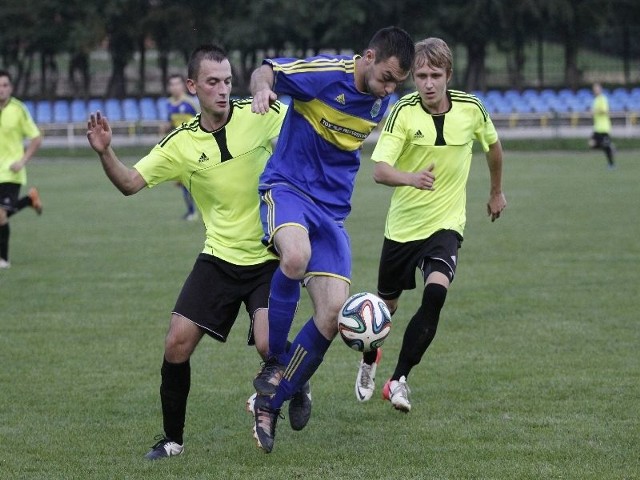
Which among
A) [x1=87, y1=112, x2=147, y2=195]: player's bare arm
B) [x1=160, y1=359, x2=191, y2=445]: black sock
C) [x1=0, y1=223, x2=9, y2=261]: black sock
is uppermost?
[x1=87, y1=112, x2=147, y2=195]: player's bare arm

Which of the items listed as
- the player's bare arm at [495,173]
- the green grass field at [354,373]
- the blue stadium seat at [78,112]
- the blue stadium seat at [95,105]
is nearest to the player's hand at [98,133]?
the green grass field at [354,373]

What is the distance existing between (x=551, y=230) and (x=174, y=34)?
33.8 metres

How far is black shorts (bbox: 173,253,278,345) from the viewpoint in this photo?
575 centimetres

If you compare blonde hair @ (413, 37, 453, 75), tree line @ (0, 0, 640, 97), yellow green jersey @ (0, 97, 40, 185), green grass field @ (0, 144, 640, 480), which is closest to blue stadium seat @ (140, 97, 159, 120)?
tree line @ (0, 0, 640, 97)

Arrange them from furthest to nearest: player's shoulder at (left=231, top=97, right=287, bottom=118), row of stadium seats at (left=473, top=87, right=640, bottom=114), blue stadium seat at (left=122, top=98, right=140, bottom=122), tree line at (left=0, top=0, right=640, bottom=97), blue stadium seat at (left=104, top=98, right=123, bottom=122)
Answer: tree line at (left=0, top=0, right=640, bottom=97)
blue stadium seat at (left=104, top=98, right=123, bottom=122)
blue stadium seat at (left=122, top=98, right=140, bottom=122)
row of stadium seats at (left=473, top=87, right=640, bottom=114)
player's shoulder at (left=231, top=97, right=287, bottom=118)

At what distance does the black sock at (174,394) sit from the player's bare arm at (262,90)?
1.34m

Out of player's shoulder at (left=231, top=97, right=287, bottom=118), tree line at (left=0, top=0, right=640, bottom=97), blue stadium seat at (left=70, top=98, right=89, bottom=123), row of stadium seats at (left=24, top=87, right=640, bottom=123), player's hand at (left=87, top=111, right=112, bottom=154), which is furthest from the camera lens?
tree line at (left=0, top=0, right=640, bottom=97)

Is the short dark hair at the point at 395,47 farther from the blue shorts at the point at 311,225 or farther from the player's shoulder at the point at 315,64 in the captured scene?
the blue shorts at the point at 311,225

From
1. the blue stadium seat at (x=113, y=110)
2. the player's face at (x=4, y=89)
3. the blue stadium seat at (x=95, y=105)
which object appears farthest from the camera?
the blue stadium seat at (x=95, y=105)

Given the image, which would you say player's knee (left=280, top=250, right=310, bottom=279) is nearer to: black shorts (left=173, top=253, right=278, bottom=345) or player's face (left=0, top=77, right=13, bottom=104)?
black shorts (left=173, top=253, right=278, bottom=345)

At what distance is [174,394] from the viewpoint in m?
5.76

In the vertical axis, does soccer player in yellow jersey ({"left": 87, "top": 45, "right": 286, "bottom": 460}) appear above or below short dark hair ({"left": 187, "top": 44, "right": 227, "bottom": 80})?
below

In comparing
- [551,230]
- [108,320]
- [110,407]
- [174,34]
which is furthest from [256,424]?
[174,34]

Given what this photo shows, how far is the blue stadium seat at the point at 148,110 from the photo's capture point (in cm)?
4293
